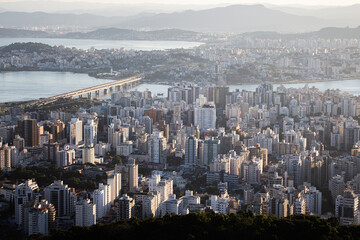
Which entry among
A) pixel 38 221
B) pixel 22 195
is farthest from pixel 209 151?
pixel 38 221

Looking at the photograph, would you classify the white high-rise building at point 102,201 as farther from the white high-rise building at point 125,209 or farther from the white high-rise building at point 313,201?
the white high-rise building at point 313,201

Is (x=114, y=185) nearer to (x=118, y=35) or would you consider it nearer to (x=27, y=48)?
(x=27, y=48)

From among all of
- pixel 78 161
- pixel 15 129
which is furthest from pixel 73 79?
pixel 78 161

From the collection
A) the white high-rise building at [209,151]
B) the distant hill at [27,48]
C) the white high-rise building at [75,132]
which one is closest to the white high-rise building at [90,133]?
the white high-rise building at [75,132]

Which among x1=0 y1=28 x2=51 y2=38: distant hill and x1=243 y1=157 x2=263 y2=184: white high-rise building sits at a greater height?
x1=0 y1=28 x2=51 y2=38: distant hill

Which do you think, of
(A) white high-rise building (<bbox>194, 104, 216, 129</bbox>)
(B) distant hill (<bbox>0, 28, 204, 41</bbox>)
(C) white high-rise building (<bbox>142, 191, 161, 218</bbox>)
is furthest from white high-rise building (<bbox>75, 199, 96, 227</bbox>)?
(B) distant hill (<bbox>0, 28, 204, 41</bbox>)

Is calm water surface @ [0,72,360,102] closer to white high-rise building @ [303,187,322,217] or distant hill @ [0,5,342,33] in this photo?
white high-rise building @ [303,187,322,217]

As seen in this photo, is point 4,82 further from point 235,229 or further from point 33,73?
point 235,229
